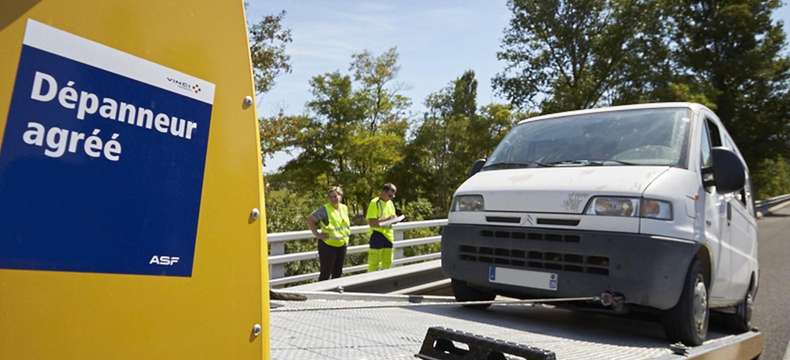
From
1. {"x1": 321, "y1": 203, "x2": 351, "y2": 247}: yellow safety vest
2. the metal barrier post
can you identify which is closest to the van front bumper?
the metal barrier post

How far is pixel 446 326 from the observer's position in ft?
10.8

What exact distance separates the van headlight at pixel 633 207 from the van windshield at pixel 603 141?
0.46m

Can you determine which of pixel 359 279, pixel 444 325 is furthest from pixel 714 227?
pixel 359 279

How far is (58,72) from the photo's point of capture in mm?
1091

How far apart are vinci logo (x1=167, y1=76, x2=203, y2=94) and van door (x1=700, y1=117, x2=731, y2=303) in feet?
11.5

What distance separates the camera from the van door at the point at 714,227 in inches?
153

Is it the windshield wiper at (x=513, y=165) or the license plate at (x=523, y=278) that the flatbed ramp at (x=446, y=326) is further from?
the windshield wiper at (x=513, y=165)

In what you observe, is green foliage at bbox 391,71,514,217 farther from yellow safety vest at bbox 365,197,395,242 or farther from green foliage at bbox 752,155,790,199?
yellow safety vest at bbox 365,197,395,242

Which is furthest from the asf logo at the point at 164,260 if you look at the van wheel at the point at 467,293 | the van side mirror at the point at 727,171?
the van side mirror at the point at 727,171

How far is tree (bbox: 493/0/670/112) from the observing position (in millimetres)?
35500

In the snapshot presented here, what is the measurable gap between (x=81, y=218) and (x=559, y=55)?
1514 inches

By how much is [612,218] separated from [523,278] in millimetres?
686

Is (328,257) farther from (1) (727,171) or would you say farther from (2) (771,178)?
(2) (771,178)

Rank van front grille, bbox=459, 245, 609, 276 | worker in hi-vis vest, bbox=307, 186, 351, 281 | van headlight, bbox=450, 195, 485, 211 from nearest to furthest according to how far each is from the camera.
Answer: van front grille, bbox=459, 245, 609, 276 → van headlight, bbox=450, 195, 485, 211 → worker in hi-vis vest, bbox=307, 186, 351, 281
